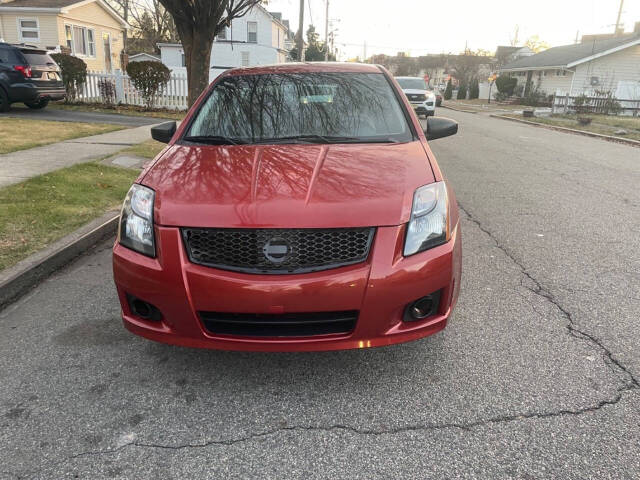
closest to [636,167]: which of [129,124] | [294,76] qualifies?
[294,76]

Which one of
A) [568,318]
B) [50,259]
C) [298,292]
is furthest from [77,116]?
[568,318]

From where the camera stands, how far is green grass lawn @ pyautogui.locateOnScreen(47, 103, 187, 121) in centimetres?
1650

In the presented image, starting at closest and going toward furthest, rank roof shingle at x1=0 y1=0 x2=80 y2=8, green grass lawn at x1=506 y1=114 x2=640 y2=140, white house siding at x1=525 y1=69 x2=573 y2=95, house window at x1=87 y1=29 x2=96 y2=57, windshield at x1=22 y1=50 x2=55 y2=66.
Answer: windshield at x1=22 y1=50 x2=55 y2=66 → green grass lawn at x1=506 y1=114 x2=640 y2=140 → roof shingle at x1=0 y1=0 x2=80 y2=8 → house window at x1=87 y1=29 x2=96 y2=57 → white house siding at x1=525 y1=69 x2=573 y2=95

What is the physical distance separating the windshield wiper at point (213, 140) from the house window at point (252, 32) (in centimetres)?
4191

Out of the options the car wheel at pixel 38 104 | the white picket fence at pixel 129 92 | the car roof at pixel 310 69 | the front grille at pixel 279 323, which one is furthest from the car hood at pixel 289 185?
the white picket fence at pixel 129 92

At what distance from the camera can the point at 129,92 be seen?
18.2 m

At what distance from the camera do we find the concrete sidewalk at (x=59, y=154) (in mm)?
6797

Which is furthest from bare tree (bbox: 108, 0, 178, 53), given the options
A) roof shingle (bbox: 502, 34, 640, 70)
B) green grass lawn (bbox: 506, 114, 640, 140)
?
green grass lawn (bbox: 506, 114, 640, 140)

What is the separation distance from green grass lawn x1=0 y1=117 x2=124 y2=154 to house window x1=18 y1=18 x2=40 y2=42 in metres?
15.9

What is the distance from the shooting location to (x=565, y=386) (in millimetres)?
2602

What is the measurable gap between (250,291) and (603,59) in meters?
41.3

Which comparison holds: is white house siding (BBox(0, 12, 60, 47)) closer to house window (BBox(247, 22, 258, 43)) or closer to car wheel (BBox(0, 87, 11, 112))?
car wheel (BBox(0, 87, 11, 112))

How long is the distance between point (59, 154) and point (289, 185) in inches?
287

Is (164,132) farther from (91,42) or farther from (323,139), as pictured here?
(91,42)
